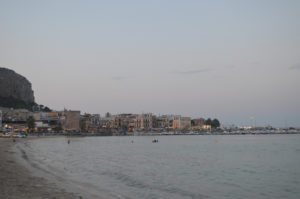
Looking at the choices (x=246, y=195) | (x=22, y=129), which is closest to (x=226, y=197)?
(x=246, y=195)

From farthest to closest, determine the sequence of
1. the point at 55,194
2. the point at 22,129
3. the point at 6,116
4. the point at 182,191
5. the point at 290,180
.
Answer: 1. the point at 6,116
2. the point at 22,129
3. the point at 290,180
4. the point at 182,191
5. the point at 55,194

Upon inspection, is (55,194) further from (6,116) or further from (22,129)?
(6,116)

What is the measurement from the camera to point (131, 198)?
73.6 ft

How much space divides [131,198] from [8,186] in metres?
8.14

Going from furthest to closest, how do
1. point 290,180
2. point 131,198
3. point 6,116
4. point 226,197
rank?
point 6,116
point 290,180
point 226,197
point 131,198

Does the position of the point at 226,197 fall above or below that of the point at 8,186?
below

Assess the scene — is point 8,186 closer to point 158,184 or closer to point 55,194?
point 55,194

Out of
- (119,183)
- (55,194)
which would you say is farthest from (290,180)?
(55,194)

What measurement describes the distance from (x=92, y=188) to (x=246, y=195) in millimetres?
12275

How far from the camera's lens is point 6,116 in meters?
192

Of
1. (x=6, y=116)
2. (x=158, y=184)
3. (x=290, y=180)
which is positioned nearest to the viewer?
(x=158, y=184)

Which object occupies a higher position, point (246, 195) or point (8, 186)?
point (8, 186)

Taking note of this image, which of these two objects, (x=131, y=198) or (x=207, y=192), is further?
(x=207, y=192)

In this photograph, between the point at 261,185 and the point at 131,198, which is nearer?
the point at 131,198
